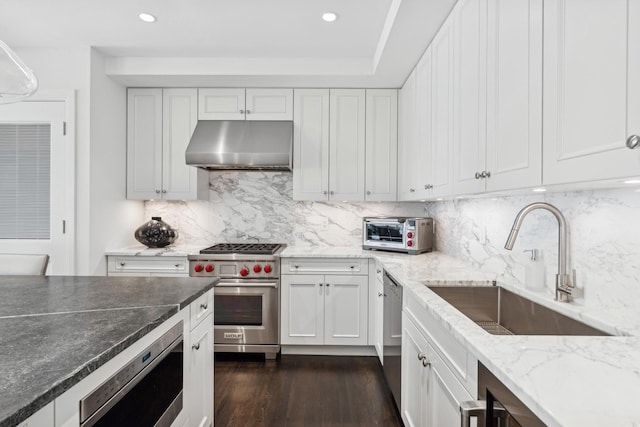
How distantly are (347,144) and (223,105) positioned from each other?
3.98 feet

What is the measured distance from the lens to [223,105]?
3.38m

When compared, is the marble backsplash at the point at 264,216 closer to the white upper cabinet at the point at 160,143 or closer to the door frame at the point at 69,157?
the white upper cabinet at the point at 160,143

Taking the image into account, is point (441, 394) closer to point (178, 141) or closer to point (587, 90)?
point (587, 90)

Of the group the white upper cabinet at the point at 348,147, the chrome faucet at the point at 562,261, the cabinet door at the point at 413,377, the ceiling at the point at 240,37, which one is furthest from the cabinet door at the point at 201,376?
the ceiling at the point at 240,37

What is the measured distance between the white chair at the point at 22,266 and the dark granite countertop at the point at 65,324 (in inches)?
8.8

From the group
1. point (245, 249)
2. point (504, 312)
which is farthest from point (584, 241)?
point (245, 249)

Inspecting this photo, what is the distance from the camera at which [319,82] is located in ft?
10.6

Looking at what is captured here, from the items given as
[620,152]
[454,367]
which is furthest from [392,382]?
[620,152]

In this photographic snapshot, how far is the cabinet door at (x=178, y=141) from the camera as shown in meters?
3.39

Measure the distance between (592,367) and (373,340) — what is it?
7.73ft

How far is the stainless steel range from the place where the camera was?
305 cm

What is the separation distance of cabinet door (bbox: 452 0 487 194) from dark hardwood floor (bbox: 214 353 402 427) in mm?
1516

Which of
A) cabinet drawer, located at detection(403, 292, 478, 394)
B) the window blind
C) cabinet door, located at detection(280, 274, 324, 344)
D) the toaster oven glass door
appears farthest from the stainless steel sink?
the window blind

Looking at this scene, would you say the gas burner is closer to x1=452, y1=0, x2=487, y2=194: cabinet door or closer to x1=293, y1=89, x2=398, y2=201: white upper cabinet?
x1=293, y1=89, x2=398, y2=201: white upper cabinet
